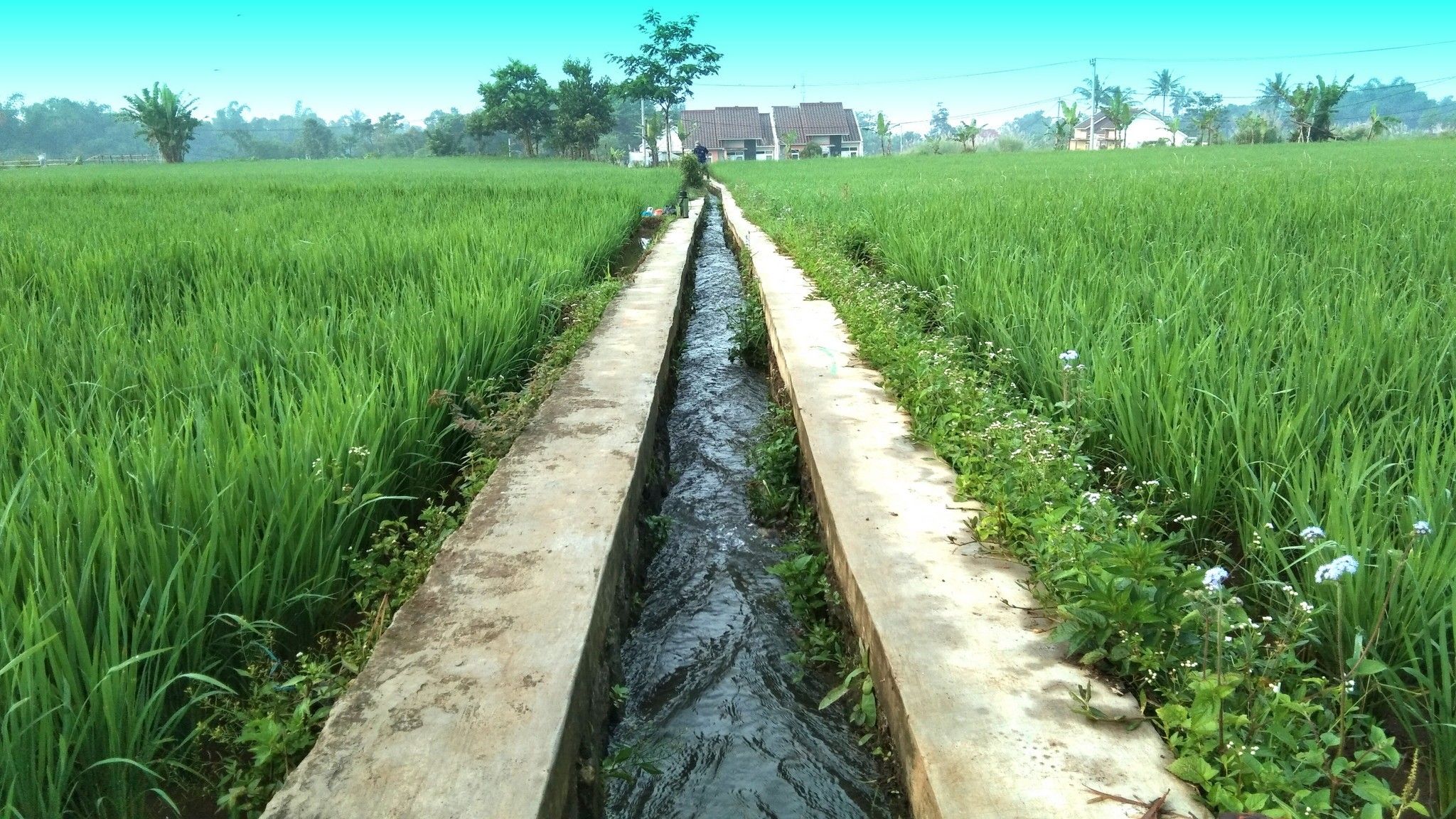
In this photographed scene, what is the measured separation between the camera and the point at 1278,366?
2.25 metres

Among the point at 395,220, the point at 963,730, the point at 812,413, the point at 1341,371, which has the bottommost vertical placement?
the point at 963,730

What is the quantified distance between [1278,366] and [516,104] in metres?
42.6

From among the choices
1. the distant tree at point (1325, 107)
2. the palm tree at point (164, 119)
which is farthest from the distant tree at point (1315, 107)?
the palm tree at point (164, 119)

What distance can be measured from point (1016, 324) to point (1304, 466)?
4.73 feet

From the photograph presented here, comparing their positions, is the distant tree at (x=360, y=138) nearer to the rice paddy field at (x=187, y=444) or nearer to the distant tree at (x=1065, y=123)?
the distant tree at (x=1065, y=123)

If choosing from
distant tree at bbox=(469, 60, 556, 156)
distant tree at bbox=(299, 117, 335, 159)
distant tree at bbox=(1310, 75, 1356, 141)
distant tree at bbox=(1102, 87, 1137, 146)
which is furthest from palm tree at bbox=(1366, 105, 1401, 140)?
distant tree at bbox=(299, 117, 335, 159)

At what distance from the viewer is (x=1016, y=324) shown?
10.0ft

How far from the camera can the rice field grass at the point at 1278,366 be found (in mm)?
1410

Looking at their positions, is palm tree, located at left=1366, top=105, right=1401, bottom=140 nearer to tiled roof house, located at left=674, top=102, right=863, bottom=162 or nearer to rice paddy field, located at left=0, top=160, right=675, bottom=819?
tiled roof house, located at left=674, top=102, right=863, bottom=162

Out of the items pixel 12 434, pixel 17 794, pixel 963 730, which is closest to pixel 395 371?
pixel 12 434

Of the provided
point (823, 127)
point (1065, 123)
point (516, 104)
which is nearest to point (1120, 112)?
point (1065, 123)

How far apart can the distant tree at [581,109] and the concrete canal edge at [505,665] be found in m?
39.5

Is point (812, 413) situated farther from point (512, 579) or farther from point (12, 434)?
point (12, 434)

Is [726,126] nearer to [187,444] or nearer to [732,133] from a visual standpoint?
[732,133]
